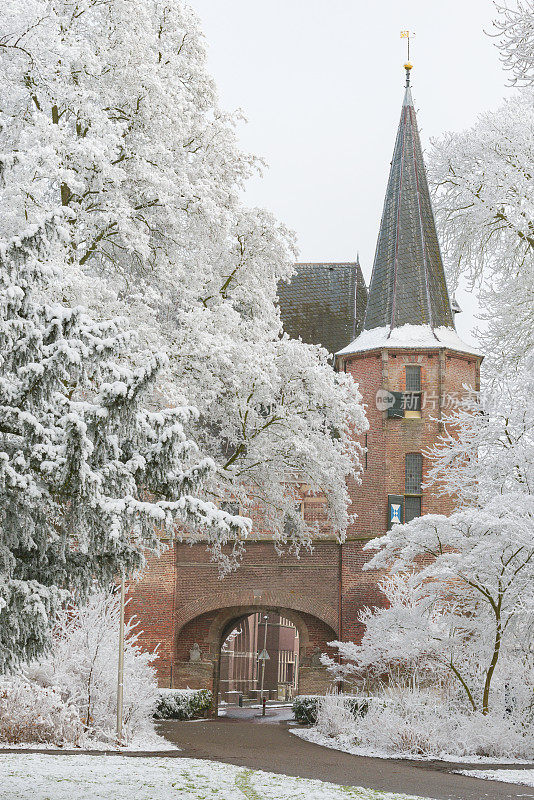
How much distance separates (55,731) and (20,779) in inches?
222

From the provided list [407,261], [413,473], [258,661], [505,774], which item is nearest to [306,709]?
[413,473]

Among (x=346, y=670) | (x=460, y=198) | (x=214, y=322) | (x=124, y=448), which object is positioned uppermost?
(x=460, y=198)

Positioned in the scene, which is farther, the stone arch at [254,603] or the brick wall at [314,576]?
the stone arch at [254,603]

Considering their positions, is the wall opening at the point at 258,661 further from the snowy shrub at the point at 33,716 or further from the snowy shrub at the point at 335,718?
the snowy shrub at the point at 33,716

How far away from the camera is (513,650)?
1598 cm

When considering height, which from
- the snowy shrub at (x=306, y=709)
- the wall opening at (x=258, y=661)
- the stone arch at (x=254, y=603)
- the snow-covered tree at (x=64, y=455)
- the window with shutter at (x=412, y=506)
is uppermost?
the window with shutter at (x=412, y=506)

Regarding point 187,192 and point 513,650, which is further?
point 513,650

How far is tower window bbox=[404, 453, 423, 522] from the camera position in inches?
1088

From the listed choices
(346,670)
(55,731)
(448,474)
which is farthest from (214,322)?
(346,670)

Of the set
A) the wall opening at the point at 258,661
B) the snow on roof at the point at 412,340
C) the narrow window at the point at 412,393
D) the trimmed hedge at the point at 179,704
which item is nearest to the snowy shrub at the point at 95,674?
the trimmed hedge at the point at 179,704

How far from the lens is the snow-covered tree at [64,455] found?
6680 mm

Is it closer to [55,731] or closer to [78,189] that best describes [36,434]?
[78,189]

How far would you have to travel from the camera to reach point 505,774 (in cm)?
1268

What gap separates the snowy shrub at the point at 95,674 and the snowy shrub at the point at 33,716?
107 centimetres
